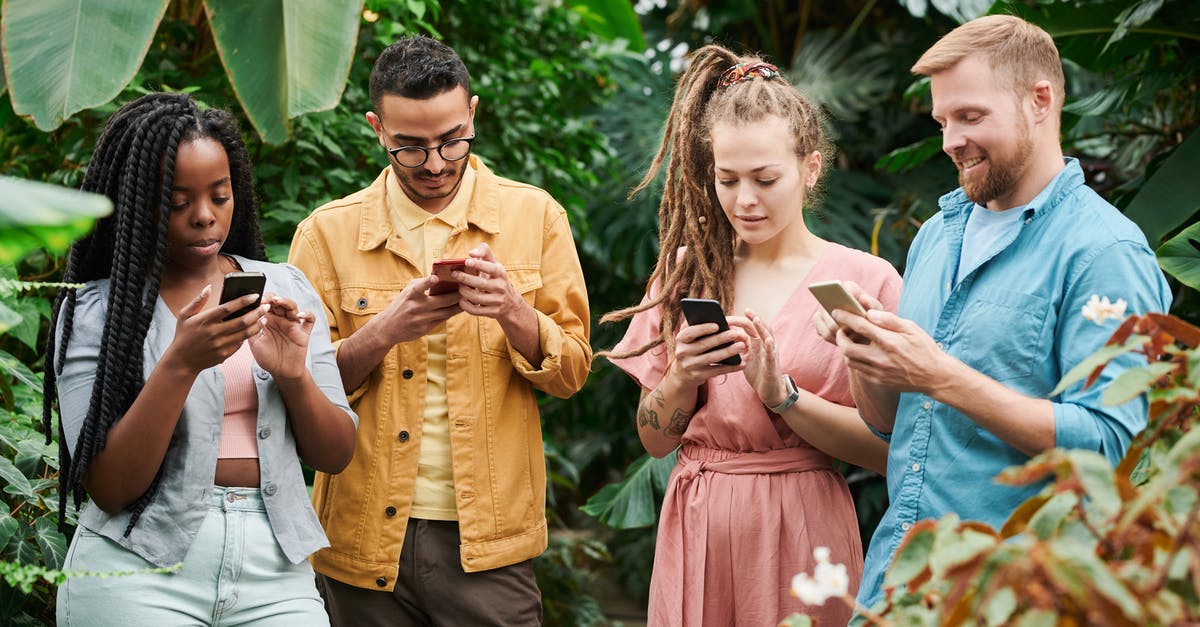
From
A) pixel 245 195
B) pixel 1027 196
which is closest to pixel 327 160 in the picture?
pixel 245 195

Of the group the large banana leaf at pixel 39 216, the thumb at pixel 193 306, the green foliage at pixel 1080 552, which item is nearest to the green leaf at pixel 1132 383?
the green foliage at pixel 1080 552

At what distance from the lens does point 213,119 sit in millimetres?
2600

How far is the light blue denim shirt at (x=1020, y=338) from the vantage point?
7.04ft

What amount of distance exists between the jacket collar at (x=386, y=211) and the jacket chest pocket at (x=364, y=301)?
111mm

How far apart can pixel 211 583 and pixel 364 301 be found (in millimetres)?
890

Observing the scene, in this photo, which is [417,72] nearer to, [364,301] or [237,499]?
[364,301]

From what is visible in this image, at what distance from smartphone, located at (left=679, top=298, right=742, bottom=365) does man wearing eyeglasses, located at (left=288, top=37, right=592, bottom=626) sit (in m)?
0.46

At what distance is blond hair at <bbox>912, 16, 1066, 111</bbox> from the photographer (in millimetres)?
2287

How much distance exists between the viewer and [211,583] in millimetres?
2400

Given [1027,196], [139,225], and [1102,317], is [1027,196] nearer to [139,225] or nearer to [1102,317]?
[1102,317]

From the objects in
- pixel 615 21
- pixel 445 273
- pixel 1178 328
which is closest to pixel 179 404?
pixel 445 273

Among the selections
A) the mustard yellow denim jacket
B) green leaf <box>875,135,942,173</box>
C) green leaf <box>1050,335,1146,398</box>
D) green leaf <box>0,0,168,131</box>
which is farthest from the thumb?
green leaf <box>875,135,942,173</box>

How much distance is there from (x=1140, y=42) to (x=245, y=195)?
123 inches

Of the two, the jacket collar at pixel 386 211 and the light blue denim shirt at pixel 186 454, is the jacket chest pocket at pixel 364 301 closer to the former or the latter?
the jacket collar at pixel 386 211
